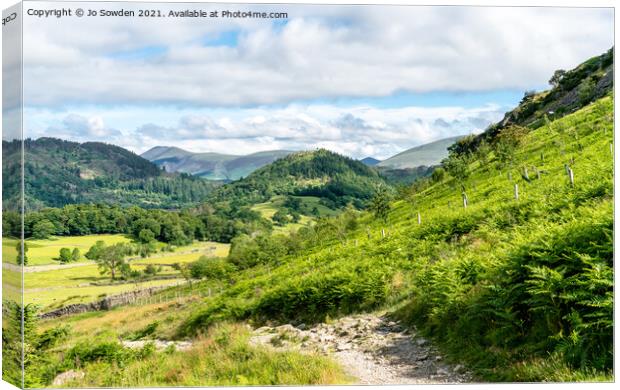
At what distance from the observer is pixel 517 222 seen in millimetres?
18375

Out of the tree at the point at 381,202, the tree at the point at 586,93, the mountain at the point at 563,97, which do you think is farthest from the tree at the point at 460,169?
the tree at the point at 586,93

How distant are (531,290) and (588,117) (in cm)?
3197

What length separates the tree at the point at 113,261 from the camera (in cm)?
7488

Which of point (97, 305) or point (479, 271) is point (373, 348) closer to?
point (479, 271)

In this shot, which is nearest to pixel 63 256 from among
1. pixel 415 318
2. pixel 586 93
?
pixel 415 318

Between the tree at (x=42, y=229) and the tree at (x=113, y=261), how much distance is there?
2281 inches

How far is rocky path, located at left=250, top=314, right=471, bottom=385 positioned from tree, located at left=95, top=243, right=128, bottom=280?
60159 mm

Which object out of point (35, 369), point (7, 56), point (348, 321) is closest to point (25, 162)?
point (7, 56)

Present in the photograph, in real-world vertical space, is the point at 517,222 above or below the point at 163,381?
above

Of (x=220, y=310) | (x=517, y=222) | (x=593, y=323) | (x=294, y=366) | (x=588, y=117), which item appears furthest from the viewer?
(x=588, y=117)

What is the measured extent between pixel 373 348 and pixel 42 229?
8.99 metres

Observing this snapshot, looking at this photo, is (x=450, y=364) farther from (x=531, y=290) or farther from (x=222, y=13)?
(x=222, y=13)

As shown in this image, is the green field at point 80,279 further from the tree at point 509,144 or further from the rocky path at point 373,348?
the tree at point 509,144

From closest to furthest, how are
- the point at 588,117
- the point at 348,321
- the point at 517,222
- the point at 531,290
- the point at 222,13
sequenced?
the point at 531,290
the point at 222,13
the point at 348,321
the point at 517,222
the point at 588,117
